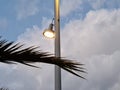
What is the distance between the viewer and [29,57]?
2975 millimetres

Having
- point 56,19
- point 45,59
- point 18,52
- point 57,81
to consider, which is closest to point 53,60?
point 45,59

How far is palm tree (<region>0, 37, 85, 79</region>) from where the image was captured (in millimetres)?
2914

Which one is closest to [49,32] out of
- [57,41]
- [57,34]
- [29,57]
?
[57,34]

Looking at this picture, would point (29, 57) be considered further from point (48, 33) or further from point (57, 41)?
point (48, 33)

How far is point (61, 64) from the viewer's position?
119 inches

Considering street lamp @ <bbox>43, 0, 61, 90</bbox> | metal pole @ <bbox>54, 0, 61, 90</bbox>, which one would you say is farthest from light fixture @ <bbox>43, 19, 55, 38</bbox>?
metal pole @ <bbox>54, 0, 61, 90</bbox>

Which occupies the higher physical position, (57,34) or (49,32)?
(49,32)

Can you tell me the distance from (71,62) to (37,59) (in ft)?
0.89

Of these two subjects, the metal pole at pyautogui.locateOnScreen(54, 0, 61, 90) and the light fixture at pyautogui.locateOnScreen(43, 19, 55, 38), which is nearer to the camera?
the metal pole at pyautogui.locateOnScreen(54, 0, 61, 90)

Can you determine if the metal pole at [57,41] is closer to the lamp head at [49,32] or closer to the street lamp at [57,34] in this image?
the street lamp at [57,34]

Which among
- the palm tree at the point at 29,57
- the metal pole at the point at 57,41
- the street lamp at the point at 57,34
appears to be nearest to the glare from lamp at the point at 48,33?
the street lamp at the point at 57,34

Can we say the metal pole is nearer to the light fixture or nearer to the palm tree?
the light fixture

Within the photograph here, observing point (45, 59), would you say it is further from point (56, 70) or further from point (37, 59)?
point (56, 70)

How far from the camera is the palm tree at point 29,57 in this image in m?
2.91
